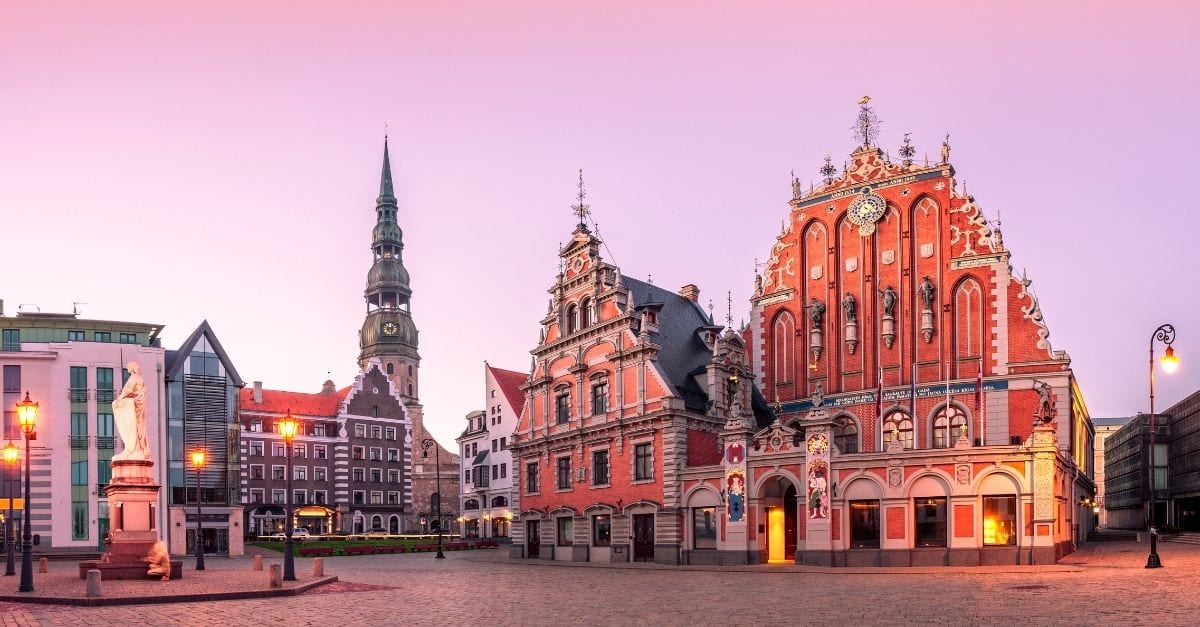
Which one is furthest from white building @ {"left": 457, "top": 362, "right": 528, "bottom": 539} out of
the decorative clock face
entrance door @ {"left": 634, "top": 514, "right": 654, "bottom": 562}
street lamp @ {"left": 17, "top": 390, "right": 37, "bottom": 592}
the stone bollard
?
the stone bollard

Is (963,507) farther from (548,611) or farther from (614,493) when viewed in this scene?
(548,611)

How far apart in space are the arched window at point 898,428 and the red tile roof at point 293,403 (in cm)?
6543

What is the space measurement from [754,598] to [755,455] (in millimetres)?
18456

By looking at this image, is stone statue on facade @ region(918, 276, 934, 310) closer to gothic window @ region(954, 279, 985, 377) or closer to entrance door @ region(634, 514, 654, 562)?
gothic window @ region(954, 279, 985, 377)

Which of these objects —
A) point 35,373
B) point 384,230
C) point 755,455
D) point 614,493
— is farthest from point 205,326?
point 384,230

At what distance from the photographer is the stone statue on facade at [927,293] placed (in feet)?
154

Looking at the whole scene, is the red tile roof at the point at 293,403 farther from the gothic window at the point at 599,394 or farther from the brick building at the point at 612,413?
the gothic window at the point at 599,394

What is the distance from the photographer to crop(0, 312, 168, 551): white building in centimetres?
6375

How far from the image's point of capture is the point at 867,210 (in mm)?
49344

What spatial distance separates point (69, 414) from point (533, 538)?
30617 mm

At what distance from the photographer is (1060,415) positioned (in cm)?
4425

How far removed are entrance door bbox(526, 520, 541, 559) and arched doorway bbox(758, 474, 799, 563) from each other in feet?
49.4

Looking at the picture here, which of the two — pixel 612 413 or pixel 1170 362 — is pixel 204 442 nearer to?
pixel 612 413

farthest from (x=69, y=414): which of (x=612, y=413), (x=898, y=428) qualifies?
(x=898, y=428)
